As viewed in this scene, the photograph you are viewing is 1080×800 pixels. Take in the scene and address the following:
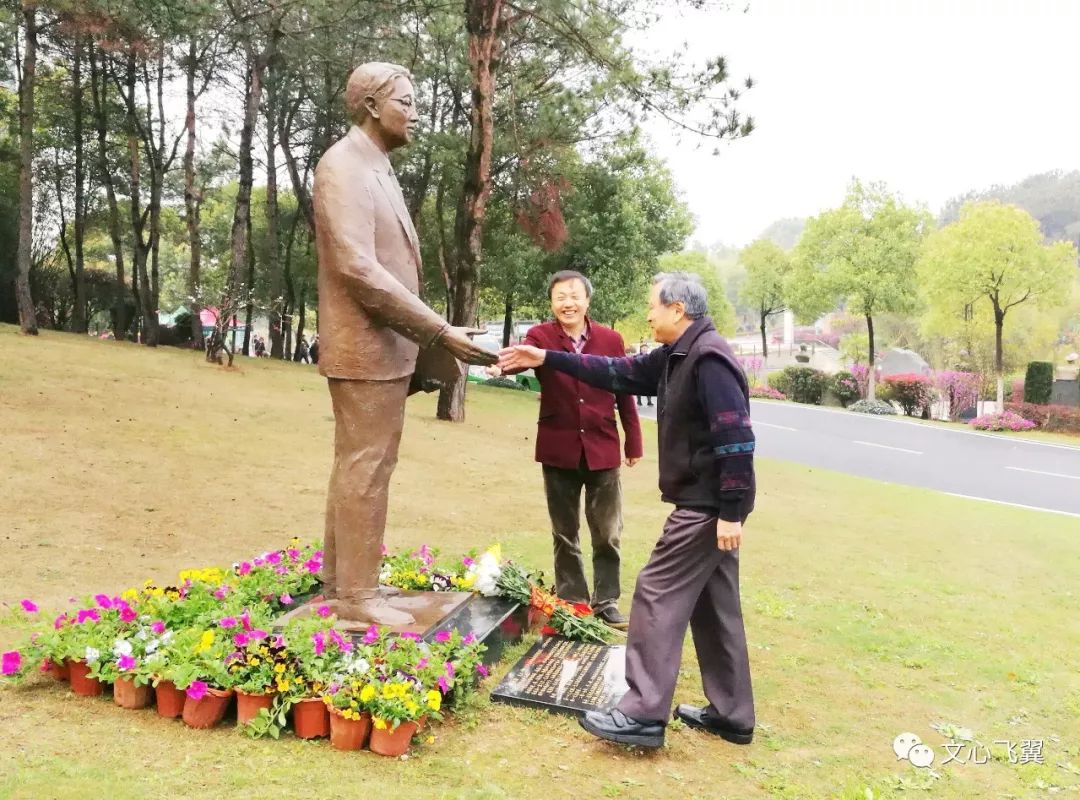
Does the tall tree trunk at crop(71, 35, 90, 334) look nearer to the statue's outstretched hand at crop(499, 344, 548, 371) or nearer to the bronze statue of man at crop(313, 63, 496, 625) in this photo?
the bronze statue of man at crop(313, 63, 496, 625)

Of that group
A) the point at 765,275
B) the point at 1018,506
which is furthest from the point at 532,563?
the point at 765,275

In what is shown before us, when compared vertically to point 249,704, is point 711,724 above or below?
below

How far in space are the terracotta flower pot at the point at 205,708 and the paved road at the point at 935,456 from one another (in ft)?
39.0

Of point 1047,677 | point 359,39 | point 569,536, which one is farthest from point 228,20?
point 1047,677

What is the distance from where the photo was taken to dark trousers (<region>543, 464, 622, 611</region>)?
5.39 meters

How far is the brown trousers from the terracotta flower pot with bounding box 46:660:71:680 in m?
1.24

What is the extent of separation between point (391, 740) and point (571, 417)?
231cm

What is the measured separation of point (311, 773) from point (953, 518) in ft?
30.7

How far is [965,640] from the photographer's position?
18.6 feet

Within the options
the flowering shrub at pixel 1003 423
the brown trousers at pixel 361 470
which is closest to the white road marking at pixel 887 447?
the flowering shrub at pixel 1003 423

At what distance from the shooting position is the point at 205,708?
3.62 meters

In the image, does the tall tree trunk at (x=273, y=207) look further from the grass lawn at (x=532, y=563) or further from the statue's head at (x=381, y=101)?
the statue's head at (x=381, y=101)

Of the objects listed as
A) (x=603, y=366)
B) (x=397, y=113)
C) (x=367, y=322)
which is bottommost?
(x=603, y=366)

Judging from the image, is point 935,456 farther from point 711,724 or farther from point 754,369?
point 754,369
